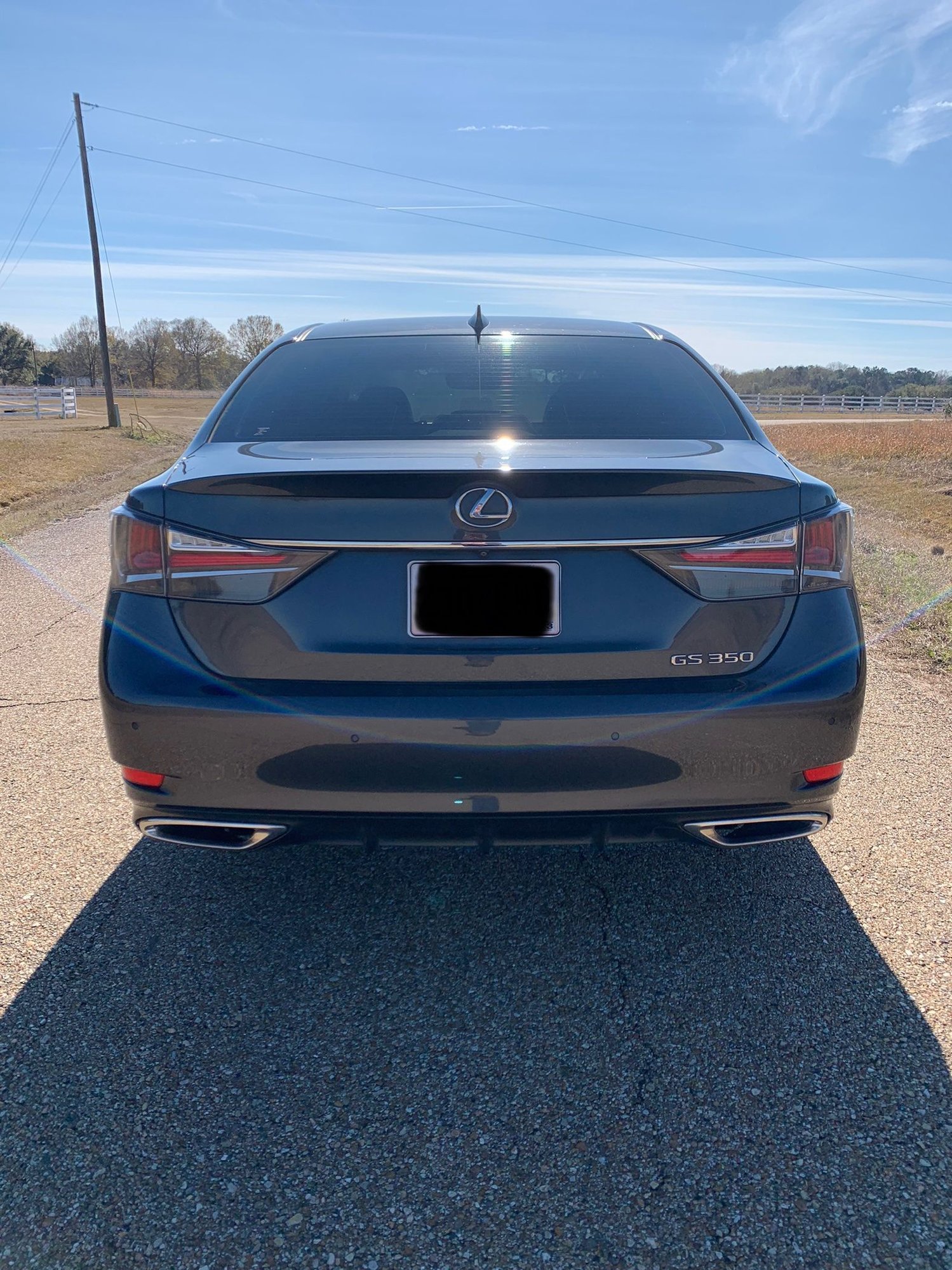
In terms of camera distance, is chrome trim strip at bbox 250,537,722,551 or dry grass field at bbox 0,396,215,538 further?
dry grass field at bbox 0,396,215,538

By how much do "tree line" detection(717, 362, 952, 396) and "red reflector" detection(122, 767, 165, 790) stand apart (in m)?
85.6

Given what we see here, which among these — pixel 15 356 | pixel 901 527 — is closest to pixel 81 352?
pixel 15 356

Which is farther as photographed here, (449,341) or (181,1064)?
(449,341)

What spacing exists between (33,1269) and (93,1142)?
31cm

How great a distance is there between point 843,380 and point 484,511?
108375mm

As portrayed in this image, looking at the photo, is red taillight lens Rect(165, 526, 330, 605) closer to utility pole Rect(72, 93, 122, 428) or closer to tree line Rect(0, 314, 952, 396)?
utility pole Rect(72, 93, 122, 428)

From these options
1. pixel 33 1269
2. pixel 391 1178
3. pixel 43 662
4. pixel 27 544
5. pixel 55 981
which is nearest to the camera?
pixel 33 1269

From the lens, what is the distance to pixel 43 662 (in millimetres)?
5473

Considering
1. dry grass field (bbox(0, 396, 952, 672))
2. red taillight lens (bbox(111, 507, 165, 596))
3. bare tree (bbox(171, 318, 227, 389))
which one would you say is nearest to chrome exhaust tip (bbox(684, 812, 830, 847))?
red taillight lens (bbox(111, 507, 165, 596))

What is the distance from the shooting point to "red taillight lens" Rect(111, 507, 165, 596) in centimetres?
236

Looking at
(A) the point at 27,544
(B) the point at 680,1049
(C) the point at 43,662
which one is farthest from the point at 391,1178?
(A) the point at 27,544

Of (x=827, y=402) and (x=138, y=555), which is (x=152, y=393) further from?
(x=138, y=555)

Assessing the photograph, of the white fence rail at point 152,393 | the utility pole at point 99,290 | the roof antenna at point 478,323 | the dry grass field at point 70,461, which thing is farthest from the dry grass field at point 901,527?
the white fence rail at point 152,393

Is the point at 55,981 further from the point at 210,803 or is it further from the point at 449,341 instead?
the point at 449,341
